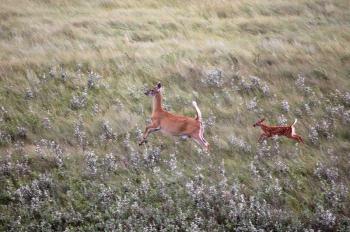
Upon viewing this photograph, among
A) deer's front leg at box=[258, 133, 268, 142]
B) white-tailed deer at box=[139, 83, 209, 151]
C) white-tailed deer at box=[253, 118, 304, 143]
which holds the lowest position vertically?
deer's front leg at box=[258, 133, 268, 142]

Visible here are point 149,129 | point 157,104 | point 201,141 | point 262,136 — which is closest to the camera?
point 201,141

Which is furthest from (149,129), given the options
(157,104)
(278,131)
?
(278,131)

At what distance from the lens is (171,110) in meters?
14.2

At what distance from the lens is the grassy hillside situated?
35.5 feet

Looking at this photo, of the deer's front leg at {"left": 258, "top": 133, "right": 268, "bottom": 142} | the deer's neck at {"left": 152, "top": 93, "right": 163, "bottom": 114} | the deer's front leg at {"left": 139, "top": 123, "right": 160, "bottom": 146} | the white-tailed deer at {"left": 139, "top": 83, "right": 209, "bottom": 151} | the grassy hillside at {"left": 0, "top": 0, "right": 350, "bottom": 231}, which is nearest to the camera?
the grassy hillside at {"left": 0, "top": 0, "right": 350, "bottom": 231}

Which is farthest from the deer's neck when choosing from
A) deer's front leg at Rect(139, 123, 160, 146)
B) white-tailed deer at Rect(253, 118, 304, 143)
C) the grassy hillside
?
white-tailed deer at Rect(253, 118, 304, 143)

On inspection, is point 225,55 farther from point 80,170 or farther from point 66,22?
point 80,170

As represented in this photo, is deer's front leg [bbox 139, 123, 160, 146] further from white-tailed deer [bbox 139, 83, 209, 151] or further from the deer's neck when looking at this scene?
the deer's neck

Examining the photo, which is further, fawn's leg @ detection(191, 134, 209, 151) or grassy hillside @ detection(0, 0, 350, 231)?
fawn's leg @ detection(191, 134, 209, 151)

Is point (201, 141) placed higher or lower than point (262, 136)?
higher

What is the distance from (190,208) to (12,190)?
3949 mm

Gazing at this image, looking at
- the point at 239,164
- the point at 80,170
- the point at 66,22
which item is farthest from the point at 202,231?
the point at 66,22

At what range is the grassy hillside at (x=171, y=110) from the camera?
10.8 metres

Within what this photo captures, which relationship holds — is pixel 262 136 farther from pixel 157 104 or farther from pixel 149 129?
pixel 149 129
